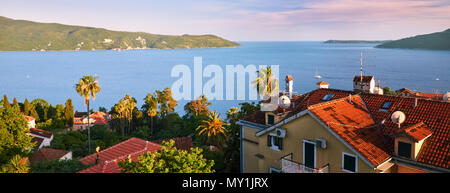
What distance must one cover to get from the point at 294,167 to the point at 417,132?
209 inches

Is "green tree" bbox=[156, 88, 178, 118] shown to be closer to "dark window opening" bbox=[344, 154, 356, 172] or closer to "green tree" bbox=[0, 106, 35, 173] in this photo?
"green tree" bbox=[0, 106, 35, 173]

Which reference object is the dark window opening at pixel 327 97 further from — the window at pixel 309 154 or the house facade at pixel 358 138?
the window at pixel 309 154

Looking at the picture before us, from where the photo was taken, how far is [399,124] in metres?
14.9

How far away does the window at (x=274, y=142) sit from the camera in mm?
17216

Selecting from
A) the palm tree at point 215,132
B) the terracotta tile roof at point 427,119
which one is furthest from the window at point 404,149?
the palm tree at point 215,132

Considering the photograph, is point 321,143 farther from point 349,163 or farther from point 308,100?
point 308,100

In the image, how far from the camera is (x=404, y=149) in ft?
45.3

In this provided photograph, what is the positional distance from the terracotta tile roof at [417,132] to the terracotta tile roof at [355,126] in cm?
122

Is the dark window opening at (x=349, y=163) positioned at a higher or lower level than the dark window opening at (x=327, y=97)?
lower

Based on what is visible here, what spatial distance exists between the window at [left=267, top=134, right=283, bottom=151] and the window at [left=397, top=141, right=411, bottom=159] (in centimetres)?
541

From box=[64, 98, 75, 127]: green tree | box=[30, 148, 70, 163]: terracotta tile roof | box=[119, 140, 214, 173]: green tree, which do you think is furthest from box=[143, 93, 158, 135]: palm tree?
box=[119, 140, 214, 173]: green tree

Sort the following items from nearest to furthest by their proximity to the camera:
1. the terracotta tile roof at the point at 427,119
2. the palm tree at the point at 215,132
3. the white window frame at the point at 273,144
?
the terracotta tile roof at the point at 427,119 < the white window frame at the point at 273,144 < the palm tree at the point at 215,132
